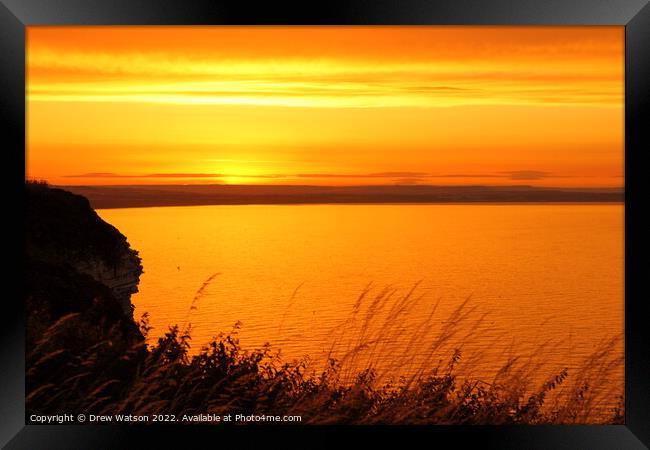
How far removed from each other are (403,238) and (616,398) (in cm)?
4255

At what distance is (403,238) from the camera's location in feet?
159

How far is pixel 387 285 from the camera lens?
26.7ft

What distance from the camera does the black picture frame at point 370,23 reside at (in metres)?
4.94

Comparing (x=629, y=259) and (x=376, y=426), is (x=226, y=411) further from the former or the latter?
(x=629, y=259)

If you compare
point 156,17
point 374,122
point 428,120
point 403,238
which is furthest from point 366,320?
point 403,238

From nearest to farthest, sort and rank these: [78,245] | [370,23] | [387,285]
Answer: [370,23], [387,285], [78,245]

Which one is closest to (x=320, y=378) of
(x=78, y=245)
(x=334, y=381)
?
(x=334, y=381)

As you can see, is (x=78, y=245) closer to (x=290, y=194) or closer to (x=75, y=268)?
(x=75, y=268)

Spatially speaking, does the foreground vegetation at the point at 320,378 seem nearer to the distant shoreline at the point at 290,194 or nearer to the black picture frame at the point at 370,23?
the black picture frame at the point at 370,23

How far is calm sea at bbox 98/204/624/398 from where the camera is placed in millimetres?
6562

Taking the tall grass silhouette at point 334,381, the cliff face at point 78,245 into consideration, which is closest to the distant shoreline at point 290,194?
the cliff face at point 78,245

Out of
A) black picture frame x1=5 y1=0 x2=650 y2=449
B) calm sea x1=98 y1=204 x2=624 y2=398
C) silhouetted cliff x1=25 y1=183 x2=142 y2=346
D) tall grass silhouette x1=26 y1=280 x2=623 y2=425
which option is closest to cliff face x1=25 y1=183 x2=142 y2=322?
silhouetted cliff x1=25 y1=183 x2=142 y2=346

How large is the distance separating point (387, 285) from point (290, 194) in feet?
15.0

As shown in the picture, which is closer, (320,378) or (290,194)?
(320,378)
